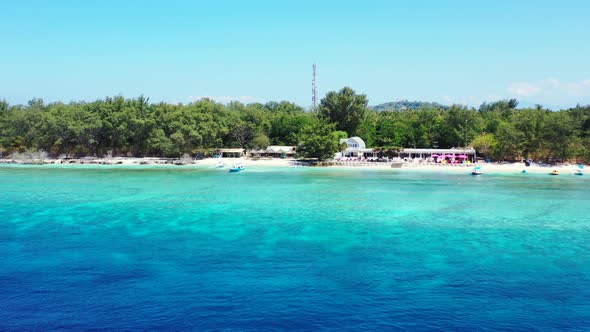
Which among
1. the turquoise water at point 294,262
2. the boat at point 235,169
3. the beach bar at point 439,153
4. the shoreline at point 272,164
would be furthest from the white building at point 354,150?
the turquoise water at point 294,262

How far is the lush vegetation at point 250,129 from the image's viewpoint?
74.0 meters

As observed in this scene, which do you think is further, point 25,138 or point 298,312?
point 25,138

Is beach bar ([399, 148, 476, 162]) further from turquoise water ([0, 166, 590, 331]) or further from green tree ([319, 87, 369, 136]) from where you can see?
turquoise water ([0, 166, 590, 331])

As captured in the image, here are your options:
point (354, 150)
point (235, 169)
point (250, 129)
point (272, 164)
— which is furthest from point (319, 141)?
point (250, 129)

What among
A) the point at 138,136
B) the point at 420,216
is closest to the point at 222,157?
the point at 138,136

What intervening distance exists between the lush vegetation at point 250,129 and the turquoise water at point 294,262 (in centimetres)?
3433

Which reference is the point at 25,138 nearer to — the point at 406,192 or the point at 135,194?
the point at 135,194

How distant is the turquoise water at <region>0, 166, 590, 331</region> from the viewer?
15.5 metres

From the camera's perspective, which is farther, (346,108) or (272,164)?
(346,108)

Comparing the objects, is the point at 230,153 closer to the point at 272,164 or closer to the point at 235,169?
the point at 272,164

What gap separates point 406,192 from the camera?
4572 cm

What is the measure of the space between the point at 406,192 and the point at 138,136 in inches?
2161

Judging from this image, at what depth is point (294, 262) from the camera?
2117 cm

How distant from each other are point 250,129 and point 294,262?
232ft
